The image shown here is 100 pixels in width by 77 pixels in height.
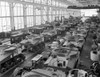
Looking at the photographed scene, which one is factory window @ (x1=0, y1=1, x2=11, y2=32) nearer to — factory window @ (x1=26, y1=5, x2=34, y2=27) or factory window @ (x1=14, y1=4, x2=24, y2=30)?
factory window @ (x1=14, y1=4, x2=24, y2=30)

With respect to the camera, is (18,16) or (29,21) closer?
(18,16)

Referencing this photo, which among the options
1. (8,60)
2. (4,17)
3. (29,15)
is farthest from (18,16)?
(8,60)

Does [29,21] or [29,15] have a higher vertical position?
[29,15]

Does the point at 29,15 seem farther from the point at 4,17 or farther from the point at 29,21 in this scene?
the point at 4,17

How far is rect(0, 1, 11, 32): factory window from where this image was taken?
65.3ft

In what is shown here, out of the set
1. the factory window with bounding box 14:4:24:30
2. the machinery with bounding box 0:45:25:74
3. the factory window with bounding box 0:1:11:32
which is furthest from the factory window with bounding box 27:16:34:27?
the machinery with bounding box 0:45:25:74

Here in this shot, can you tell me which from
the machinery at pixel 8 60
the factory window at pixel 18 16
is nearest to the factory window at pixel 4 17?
the factory window at pixel 18 16

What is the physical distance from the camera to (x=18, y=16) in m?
22.9

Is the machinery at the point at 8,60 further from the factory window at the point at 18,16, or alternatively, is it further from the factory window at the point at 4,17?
the factory window at the point at 18,16

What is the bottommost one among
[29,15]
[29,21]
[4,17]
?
[29,21]

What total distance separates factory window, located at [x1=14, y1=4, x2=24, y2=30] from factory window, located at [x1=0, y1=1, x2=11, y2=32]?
175cm

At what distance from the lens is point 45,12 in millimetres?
34438

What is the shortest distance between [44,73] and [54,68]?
4.72ft

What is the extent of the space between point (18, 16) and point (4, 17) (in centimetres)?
316
